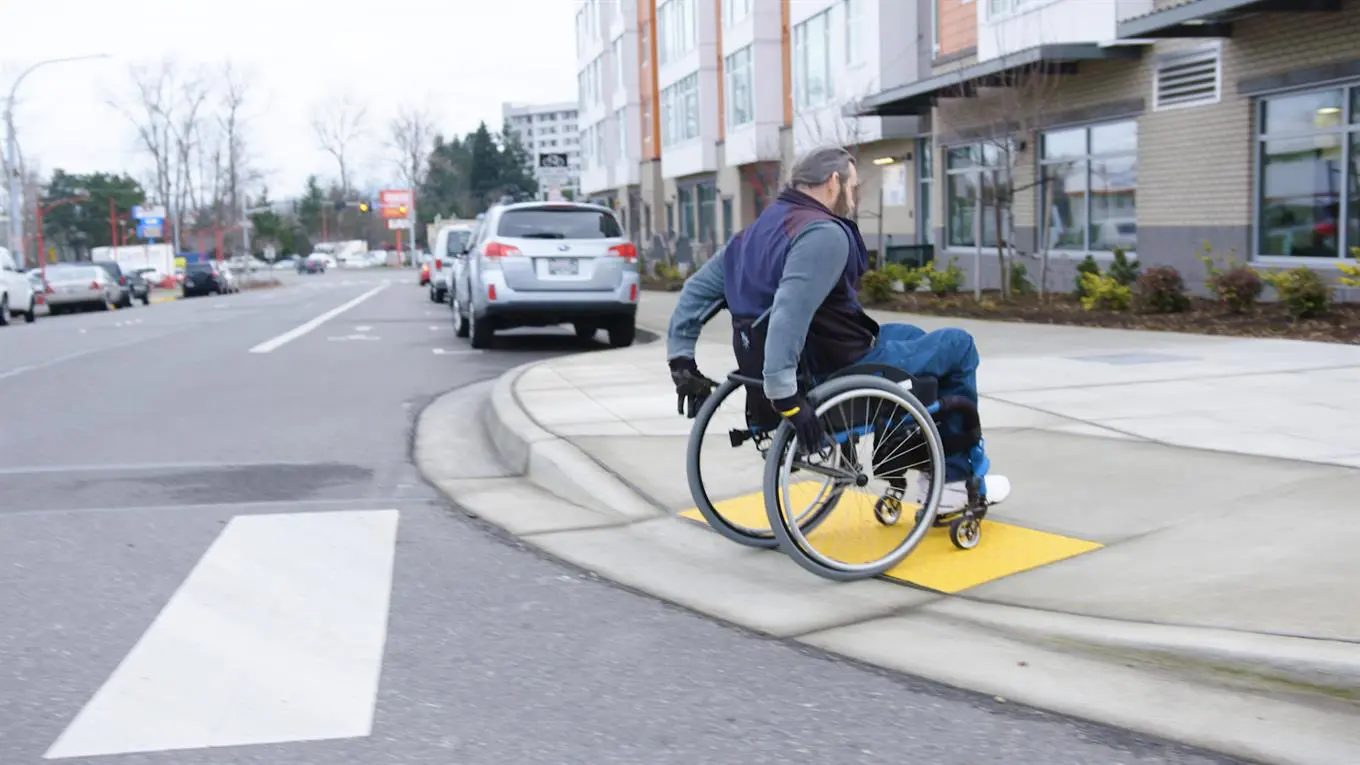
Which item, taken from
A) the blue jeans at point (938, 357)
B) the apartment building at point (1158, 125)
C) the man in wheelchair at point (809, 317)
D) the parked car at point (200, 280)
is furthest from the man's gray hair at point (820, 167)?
the parked car at point (200, 280)

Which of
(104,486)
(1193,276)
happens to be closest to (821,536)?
(104,486)

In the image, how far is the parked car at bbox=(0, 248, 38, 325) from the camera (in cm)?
2784

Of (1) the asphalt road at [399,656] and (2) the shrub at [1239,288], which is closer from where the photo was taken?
(1) the asphalt road at [399,656]

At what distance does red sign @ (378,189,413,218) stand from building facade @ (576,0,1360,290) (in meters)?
86.2

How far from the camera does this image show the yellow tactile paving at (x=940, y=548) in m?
4.94

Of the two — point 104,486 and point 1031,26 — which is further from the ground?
point 1031,26

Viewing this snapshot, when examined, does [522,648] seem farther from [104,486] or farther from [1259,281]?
[1259,281]

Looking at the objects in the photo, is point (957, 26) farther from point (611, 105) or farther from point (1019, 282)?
point (611, 105)

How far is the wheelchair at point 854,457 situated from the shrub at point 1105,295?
10.7 meters

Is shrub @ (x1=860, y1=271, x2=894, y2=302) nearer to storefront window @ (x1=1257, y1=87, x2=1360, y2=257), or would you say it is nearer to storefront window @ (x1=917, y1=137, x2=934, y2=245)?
storefront window @ (x1=1257, y1=87, x2=1360, y2=257)

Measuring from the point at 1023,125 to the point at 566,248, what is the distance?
9.00 metres

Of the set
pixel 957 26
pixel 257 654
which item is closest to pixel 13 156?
pixel 957 26

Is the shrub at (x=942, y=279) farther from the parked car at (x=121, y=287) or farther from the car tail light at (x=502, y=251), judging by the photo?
the parked car at (x=121, y=287)

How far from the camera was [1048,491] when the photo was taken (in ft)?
19.8
